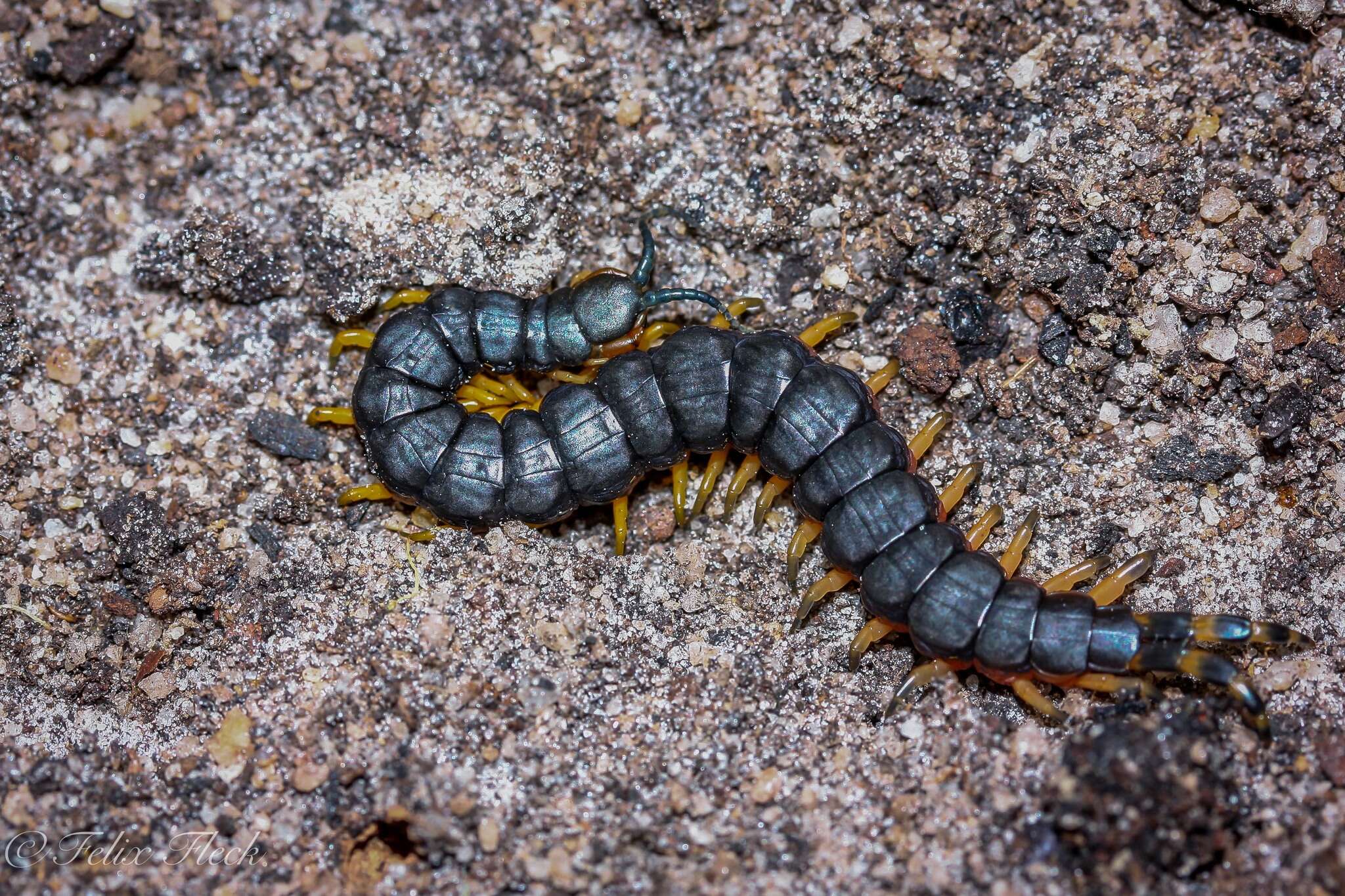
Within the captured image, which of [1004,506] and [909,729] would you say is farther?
[1004,506]

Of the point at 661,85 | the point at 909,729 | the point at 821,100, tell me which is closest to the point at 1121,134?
the point at 821,100

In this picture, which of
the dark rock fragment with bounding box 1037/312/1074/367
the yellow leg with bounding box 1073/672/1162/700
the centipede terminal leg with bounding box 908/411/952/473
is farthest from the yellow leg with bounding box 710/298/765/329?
the yellow leg with bounding box 1073/672/1162/700

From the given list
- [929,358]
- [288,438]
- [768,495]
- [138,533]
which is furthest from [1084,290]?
[138,533]

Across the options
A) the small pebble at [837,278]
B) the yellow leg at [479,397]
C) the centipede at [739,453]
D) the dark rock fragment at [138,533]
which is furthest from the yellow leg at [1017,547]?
the dark rock fragment at [138,533]

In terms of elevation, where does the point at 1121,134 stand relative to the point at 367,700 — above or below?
above

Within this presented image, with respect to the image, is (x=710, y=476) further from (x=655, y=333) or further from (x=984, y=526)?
(x=984, y=526)

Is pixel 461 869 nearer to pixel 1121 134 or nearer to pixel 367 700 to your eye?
pixel 367 700
